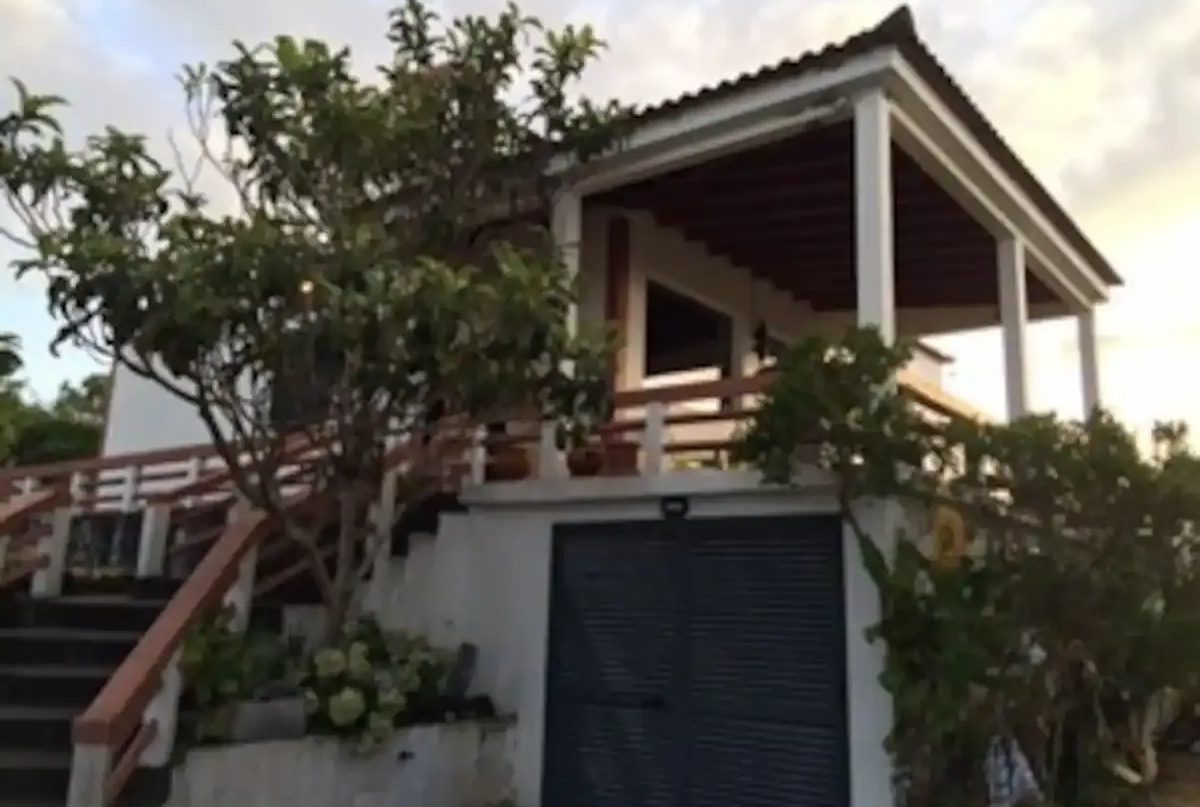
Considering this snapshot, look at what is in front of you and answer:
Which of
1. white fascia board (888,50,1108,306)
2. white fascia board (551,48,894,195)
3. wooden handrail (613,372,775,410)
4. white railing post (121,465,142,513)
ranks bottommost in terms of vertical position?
white railing post (121,465,142,513)

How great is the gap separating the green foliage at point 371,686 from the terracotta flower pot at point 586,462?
1.61 metres

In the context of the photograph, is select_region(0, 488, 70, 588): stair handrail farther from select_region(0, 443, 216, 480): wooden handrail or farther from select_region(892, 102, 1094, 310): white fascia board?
select_region(892, 102, 1094, 310): white fascia board

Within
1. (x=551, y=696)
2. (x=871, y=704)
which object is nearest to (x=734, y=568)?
(x=871, y=704)

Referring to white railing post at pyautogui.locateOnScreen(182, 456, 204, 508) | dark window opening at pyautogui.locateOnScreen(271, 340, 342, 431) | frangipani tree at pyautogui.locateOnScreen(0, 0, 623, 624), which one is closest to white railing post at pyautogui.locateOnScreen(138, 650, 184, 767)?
frangipani tree at pyautogui.locateOnScreen(0, 0, 623, 624)

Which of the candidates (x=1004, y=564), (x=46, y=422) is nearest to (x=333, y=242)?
(x=1004, y=564)

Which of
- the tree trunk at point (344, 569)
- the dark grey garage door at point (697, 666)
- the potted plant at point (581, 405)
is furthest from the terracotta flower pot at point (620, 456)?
the tree trunk at point (344, 569)

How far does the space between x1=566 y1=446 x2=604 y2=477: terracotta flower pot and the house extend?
16 centimetres

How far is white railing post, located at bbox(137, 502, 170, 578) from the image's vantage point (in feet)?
24.5

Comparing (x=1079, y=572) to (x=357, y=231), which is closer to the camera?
(x=1079, y=572)

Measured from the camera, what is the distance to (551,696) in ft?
22.3

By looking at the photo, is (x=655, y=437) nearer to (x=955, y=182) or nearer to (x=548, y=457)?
(x=548, y=457)

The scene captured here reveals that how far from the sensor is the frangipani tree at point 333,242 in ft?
18.2

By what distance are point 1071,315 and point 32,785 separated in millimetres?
10578

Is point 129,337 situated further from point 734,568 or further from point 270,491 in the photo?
point 734,568
